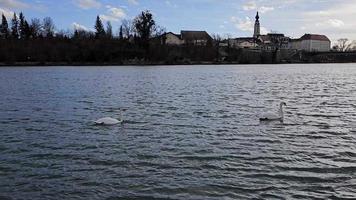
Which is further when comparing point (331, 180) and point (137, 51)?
point (137, 51)

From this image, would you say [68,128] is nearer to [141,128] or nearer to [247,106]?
[141,128]

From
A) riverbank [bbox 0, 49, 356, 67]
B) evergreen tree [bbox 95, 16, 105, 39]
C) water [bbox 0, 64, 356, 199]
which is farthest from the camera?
evergreen tree [bbox 95, 16, 105, 39]

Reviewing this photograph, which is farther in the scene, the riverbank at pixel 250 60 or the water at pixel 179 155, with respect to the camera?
the riverbank at pixel 250 60

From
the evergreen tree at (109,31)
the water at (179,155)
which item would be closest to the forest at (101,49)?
the evergreen tree at (109,31)

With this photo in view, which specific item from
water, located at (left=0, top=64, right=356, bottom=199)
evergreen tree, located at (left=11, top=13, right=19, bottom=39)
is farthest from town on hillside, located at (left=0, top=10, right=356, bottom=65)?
water, located at (left=0, top=64, right=356, bottom=199)

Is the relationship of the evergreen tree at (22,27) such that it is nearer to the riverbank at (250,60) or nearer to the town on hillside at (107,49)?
the town on hillside at (107,49)

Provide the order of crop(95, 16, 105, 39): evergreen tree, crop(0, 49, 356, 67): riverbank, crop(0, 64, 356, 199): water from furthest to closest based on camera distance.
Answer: crop(95, 16, 105, 39): evergreen tree
crop(0, 49, 356, 67): riverbank
crop(0, 64, 356, 199): water

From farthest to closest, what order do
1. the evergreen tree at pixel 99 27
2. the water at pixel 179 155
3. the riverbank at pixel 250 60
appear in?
the evergreen tree at pixel 99 27
the riverbank at pixel 250 60
the water at pixel 179 155

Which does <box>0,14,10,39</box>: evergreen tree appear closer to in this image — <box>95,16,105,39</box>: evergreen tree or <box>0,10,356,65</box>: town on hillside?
<box>0,10,356,65</box>: town on hillside

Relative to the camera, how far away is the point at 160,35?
15712cm

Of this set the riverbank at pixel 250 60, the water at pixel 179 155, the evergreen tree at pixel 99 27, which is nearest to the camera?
the water at pixel 179 155

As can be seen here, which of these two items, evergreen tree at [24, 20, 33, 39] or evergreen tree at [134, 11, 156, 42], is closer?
evergreen tree at [134, 11, 156, 42]

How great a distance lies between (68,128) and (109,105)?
1075 cm

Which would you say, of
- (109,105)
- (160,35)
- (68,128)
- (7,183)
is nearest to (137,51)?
(160,35)
